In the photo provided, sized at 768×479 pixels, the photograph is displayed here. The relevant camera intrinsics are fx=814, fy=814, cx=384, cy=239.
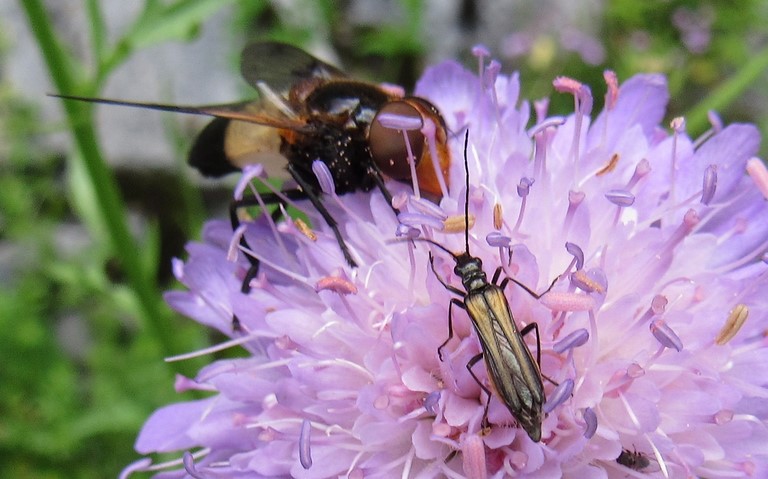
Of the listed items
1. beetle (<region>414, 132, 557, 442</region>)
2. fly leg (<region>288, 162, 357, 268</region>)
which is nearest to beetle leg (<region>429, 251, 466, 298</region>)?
beetle (<region>414, 132, 557, 442</region>)

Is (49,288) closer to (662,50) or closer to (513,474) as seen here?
(513,474)

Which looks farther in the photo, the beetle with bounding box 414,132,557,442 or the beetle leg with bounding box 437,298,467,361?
the beetle leg with bounding box 437,298,467,361

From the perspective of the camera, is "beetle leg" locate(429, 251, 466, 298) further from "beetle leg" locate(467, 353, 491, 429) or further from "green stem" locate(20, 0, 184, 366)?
"green stem" locate(20, 0, 184, 366)

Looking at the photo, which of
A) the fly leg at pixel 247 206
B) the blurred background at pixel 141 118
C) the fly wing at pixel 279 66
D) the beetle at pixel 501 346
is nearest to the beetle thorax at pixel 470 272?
the beetle at pixel 501 346

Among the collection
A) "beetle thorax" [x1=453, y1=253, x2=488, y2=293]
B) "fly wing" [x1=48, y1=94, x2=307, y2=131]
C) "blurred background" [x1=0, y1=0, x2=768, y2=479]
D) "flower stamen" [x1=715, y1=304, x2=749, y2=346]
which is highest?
"blurred background" [x1=0, y1=0, x2=768, y2=479]

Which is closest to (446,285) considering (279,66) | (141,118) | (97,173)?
(279,66)

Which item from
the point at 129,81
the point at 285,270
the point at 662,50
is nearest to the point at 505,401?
the point at 285,270

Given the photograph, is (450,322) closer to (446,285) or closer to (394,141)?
(446,285)
